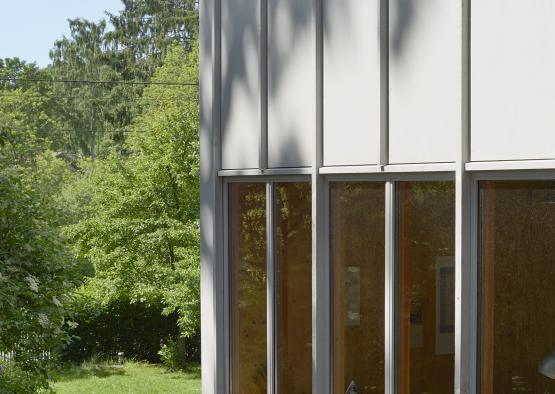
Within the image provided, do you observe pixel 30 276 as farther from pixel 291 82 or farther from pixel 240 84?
pixel 291 82

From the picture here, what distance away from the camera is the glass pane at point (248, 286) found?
667 cm

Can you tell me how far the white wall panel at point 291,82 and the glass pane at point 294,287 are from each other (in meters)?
0.29

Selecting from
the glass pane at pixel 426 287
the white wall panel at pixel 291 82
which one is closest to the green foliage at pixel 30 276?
the white wall panel at pixel 291 82

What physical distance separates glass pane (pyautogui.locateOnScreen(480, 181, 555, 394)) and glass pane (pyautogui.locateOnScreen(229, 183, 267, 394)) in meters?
2.53

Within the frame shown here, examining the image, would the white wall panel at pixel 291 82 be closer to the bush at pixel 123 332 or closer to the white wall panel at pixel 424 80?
the white wall panel at pixel 424 80

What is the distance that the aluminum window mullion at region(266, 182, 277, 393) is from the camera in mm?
6492

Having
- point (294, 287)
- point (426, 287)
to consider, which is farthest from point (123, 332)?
point (426, 287)

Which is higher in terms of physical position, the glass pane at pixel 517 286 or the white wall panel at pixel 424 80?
the white wall panel at pixel 424 80

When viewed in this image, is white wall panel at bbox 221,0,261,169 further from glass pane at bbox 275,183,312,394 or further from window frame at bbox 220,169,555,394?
glass pane at bbox 275,183,312,394

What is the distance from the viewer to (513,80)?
4.14m

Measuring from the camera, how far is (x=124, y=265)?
21.9 metres

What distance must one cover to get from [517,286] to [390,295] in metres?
1.05

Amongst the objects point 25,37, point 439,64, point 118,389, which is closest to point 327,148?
point 439,64

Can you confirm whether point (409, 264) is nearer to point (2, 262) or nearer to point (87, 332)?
point (2, 262)
